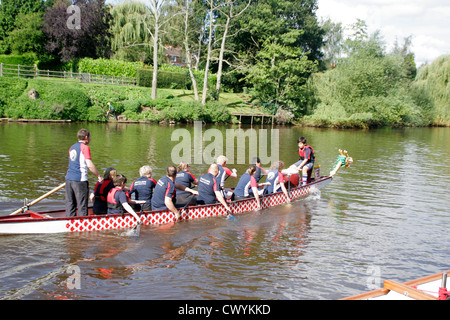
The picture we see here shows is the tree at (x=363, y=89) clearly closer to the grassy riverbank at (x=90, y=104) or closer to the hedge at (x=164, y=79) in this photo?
the grassy riverbank at (x=90, y=104)

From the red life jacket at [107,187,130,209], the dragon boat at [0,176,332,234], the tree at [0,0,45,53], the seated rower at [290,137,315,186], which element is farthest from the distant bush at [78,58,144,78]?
the red life jacket at [107,187,130,209]

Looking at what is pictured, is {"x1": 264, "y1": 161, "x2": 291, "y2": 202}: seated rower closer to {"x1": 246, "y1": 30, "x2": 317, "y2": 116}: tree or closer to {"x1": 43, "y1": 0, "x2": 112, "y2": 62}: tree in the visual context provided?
A: {"x1": 246, "y1": 30, "x2": 317, "y2": 116}: tree

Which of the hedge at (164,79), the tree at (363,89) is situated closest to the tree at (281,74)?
the tree at (363,89)

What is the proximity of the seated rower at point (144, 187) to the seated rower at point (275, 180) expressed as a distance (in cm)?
422

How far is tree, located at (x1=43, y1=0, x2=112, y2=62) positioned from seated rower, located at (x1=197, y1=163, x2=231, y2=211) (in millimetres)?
36776

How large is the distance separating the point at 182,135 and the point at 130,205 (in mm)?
21105

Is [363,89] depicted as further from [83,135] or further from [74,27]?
[83,135]

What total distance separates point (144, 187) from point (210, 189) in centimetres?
193

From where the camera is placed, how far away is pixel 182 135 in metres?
31.8

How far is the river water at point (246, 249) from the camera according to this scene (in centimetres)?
760

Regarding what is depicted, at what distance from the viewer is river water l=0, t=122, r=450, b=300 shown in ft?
24.9

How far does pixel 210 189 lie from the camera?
1182 cm
